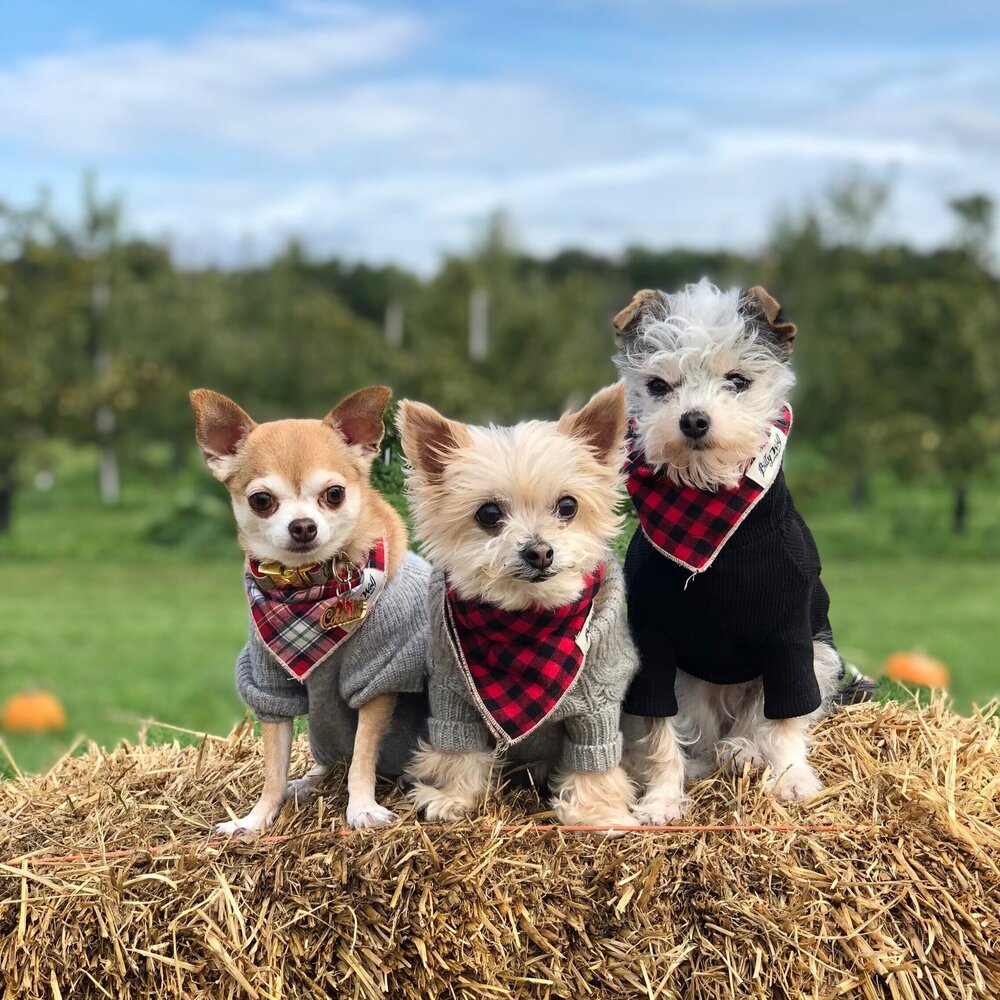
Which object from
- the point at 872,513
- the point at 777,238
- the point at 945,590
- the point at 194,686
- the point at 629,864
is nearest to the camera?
the point at 629,864

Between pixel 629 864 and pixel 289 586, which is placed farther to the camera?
pixel 289 586

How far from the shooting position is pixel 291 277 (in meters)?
28.6

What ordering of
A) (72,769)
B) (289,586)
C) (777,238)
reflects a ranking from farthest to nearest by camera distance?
(777,238), (72,769), (289,586)

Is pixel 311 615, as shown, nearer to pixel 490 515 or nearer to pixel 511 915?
pixel 490 515

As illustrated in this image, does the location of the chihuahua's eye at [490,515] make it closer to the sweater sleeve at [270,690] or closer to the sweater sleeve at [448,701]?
the sweater sleeve at [448,701]

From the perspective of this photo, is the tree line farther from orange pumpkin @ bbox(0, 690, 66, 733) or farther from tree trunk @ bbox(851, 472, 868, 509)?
orange pumpkin @ bbox(0, 690, 66, 733)

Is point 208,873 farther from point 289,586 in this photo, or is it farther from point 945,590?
point 945,590

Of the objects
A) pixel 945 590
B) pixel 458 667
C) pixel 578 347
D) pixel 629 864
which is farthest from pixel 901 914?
pixel 578 347

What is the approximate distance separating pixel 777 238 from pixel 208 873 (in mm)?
25671

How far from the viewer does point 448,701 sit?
145 inches

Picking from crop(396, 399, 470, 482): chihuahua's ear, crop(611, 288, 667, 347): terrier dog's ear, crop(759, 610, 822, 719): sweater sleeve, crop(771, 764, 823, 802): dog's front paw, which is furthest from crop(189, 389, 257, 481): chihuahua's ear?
crop(771, 764, 823, 802): dog's front paw

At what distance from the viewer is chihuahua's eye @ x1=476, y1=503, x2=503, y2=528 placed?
3424 mm

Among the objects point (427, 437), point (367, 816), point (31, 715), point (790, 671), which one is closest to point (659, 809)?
point (790, 671)

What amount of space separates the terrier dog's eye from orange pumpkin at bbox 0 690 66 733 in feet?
18.8
